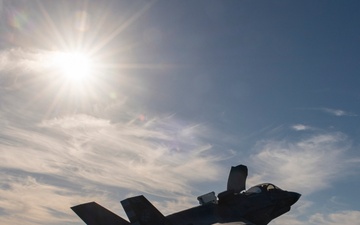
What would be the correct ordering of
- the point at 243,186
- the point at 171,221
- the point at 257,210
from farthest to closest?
the point at 243,186 < the point at 257,210 < the point at 171,221

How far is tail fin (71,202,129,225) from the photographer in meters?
26.2

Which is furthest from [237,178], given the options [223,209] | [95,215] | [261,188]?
[95,215]

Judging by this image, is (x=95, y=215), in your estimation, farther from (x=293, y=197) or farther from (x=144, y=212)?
(x=293, y=197)

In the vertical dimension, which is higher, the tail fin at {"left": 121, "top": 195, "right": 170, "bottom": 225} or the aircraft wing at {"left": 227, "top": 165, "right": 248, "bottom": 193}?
the aircraft wing at {"left": 227, "top": 165, "right": 248, "bottom": 193}

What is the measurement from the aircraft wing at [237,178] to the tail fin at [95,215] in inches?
407

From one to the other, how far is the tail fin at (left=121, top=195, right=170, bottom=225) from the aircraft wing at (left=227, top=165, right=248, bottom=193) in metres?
9.07

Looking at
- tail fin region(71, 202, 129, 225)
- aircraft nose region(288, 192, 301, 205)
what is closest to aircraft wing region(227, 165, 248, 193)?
aircraft nose region(288, 192, 301, 205)

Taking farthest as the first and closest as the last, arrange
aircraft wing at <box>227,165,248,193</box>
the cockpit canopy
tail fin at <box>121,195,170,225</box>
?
aircraft wing at <box>227,165,248,193</box> < the cockpit canopy < tail fin at <box>121,195,170,225</box>

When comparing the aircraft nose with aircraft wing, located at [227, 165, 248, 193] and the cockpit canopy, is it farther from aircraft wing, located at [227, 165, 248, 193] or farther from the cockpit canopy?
aircraft wing, located at [227, 165, 248, 193]

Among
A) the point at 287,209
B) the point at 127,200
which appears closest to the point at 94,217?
the point at 127,200

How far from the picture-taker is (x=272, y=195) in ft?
97.1

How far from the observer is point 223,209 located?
2833 centimetres

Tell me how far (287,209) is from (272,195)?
6.54 ft

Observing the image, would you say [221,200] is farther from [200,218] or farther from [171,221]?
[171,221]
